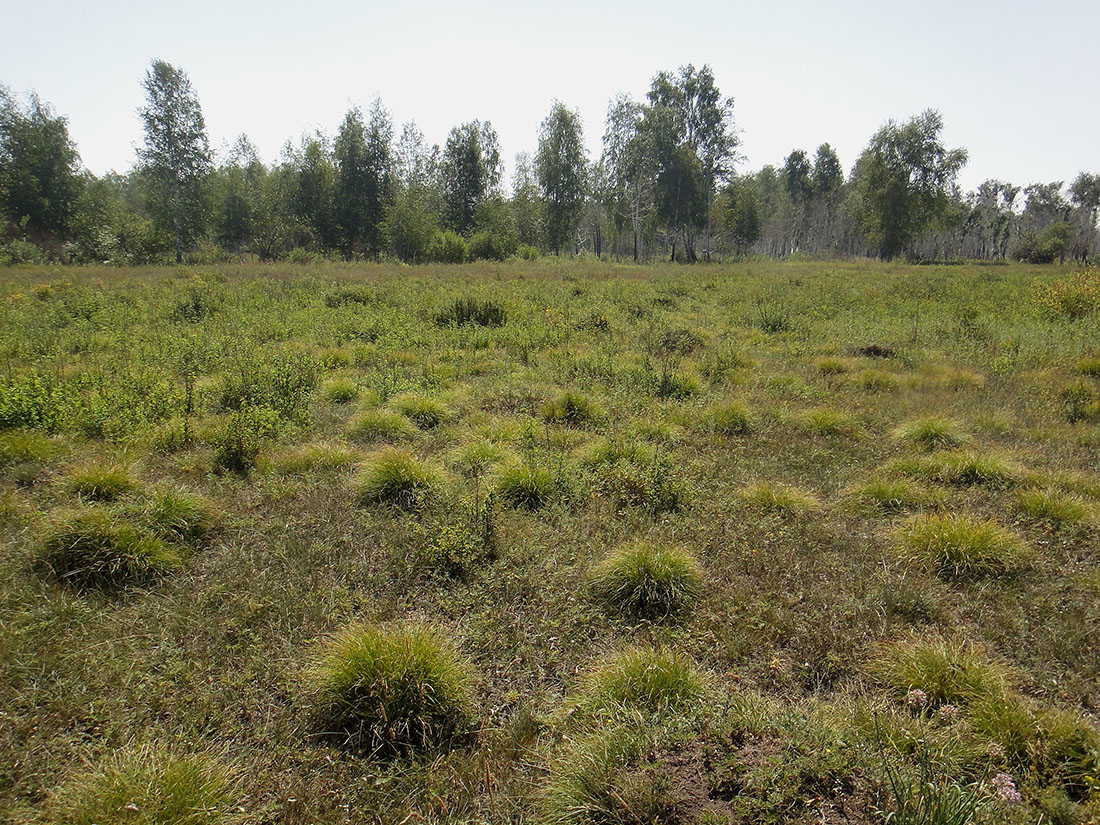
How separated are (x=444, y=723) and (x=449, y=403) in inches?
231

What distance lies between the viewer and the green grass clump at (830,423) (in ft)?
25.0

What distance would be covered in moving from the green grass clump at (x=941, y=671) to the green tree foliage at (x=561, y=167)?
54.6 metres

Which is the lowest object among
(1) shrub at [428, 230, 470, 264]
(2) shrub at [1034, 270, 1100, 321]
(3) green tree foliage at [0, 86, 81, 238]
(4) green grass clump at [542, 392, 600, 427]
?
(4) green grass clump at [542, 392, 600, 427]

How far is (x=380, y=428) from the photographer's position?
23.7 feet

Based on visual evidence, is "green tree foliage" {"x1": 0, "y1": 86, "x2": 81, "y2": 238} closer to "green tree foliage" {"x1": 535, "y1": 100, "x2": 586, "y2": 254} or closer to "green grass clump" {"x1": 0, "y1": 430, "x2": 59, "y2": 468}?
"green tree foliage" {"x1": 535, "y1": 100, "x2": 586, "y2": 254}

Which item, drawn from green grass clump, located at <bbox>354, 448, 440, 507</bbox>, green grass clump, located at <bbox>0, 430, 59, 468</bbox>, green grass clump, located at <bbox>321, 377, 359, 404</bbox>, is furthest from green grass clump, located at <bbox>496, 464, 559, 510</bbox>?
green grass clump, located at <bbox>0, 430, 59, 468</bbox>

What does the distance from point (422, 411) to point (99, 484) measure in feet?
12.3

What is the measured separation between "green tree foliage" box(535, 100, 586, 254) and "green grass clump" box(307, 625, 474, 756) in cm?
5479

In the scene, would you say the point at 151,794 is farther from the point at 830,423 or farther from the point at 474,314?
the point at 474,314

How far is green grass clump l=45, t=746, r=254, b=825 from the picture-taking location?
2.28m

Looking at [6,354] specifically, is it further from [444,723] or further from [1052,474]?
[1052,474]

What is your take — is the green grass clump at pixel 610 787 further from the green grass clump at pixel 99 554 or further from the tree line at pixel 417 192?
the tree line at pixel 417 192

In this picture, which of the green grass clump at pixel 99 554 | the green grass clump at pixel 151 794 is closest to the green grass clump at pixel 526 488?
the green grass clump at pixel 99 554

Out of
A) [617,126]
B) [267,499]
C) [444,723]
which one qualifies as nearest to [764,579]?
[444,723]
